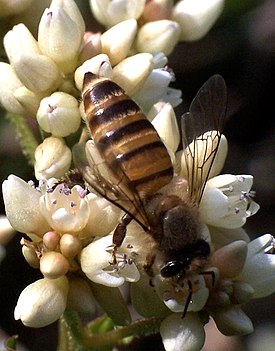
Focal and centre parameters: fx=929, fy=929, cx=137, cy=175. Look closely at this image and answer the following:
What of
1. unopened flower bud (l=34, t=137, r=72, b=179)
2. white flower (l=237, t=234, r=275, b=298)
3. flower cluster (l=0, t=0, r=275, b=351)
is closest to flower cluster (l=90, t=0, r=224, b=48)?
flower cluster (l=0, t=0, r=275, b=351)

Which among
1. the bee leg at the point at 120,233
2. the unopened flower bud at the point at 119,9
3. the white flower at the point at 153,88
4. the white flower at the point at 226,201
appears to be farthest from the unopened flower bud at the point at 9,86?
the white flower at the point at 226,201

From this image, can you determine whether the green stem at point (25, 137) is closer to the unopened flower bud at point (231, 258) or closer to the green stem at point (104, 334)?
the green stem at point (104, 334)

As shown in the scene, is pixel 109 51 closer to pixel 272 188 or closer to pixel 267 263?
pixel 267 263

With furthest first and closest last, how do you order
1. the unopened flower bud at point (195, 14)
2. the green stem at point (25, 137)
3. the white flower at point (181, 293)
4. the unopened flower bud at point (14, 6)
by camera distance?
the unopened flower bud at point (195, 14), the green stem at point (25, 137), the unopened flower bud at point (14, 6), the white flower at point (181, 293)

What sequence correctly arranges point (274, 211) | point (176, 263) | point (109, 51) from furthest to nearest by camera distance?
1. point (274, 211)
2. point (109, 51)
3. point (176, 263)

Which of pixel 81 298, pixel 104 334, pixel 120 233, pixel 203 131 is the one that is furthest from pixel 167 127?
pixel 104 334

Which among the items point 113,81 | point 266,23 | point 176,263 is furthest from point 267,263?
point 266,23

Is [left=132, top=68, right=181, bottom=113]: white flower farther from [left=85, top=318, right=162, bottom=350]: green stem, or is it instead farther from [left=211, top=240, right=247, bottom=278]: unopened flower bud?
[left=85, top=318, right=162, bottom=350]: green stem
